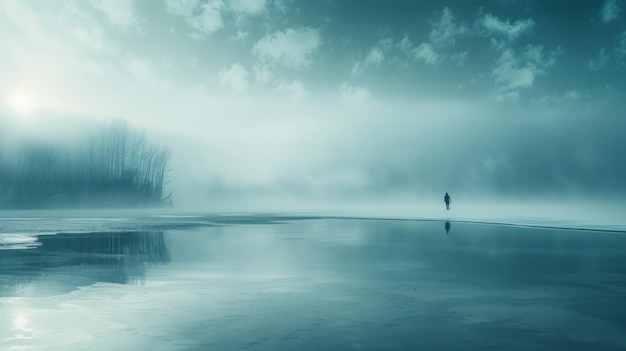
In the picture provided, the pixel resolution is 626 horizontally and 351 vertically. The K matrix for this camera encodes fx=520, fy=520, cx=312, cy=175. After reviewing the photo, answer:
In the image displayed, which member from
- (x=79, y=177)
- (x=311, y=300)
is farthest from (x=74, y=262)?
(x=79, y=177)

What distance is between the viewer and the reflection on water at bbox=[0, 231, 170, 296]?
11.3 meters

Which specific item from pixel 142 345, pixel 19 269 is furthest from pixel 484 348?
pixel 19 269

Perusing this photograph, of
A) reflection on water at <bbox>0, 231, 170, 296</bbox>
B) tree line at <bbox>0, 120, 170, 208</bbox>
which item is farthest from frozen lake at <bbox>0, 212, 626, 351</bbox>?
tree line at <bbox>0, 120, 170, 208</bbox>

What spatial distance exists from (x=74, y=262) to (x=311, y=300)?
873 centimetres

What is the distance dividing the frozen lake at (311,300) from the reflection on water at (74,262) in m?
0.05

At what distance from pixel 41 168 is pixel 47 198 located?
537 cm

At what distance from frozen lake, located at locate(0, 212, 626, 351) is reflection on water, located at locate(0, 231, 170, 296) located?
0.05 m

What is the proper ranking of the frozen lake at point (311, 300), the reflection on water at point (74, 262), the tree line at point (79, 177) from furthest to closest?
1. the tree line at point (79, 177)
2. the reflection on water at point (74, 262)
3. the frozen lake at point (311, 300)

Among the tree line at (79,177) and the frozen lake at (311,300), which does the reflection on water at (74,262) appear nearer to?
the frozen lake at (311,300)

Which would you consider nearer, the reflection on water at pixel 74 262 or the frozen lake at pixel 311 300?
the frozen lake at pixel 311 300

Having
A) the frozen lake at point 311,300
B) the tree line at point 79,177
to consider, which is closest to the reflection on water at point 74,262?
the frozen lake at point 311,300

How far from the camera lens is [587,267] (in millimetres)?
13734

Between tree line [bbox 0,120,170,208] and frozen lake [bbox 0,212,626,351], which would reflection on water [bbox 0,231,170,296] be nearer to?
frozen lake [bbox 0,212,626,351]

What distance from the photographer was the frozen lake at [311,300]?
6.62 metres
